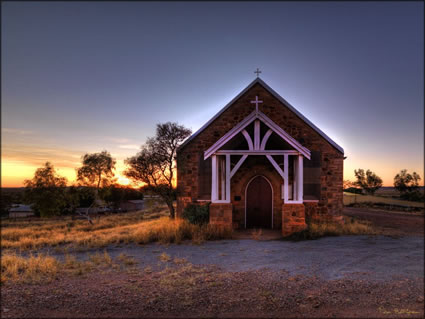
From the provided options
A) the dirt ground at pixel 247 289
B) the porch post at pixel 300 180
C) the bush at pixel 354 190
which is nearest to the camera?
the bush at pixel 354 190

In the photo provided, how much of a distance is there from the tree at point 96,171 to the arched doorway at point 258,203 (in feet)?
49.2

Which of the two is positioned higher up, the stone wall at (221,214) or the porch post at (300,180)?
the porch post at (300,180)

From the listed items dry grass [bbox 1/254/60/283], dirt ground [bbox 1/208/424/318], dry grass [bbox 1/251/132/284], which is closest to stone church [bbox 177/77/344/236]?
dirt ground [bbox 1/208/424/318]

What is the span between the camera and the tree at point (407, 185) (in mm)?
3610

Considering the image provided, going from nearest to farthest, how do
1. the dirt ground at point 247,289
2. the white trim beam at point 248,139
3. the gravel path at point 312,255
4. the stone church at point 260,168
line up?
1. the dirt ground at point 247,289
2. the gravel path at point 312,255
3. the stone church at point 260,168
4. the white trim beam at point 248,139

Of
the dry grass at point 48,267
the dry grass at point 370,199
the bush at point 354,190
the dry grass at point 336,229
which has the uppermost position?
the bush at point 354,190

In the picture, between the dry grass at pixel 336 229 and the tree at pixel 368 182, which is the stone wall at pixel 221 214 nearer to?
the dry grass at pixel 336 229

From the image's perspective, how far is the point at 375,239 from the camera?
31.7ft

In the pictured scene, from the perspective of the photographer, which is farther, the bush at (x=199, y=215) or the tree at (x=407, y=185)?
the bush at (x=199, y=215)

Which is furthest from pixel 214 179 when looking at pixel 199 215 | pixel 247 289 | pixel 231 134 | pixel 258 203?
pixel 247 289

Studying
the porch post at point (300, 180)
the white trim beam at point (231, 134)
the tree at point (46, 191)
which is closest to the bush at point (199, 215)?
the white trim beam at point (231, 134)

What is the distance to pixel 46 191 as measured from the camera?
869 inches

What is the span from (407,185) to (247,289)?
359 cm

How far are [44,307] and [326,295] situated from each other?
17.6 feet
